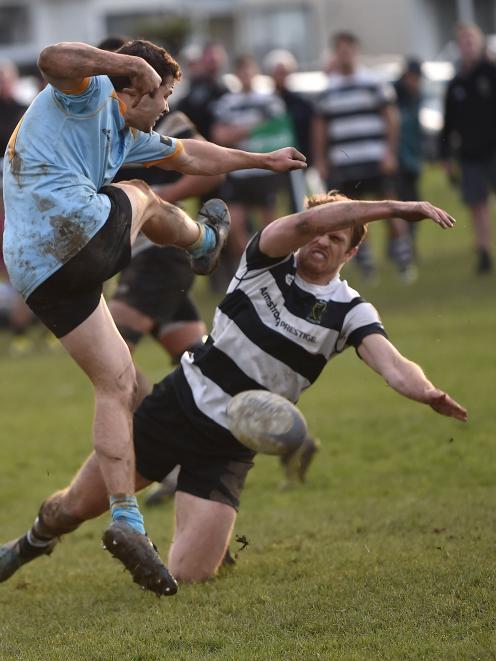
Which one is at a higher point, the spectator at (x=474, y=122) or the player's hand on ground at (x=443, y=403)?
the player's hand on ground at (x=443, y=403)

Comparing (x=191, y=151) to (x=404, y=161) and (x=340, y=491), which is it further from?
(x=404, y=161)

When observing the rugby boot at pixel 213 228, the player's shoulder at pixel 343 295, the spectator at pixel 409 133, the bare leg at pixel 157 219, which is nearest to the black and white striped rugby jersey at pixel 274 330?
the player's shoulder at pixel 343 295

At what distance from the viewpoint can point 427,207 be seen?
5168mm

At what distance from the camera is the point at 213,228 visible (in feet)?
19.5

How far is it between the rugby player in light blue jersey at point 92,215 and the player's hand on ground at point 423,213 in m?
1.08

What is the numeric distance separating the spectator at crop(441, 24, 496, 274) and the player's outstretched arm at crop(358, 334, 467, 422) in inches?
364

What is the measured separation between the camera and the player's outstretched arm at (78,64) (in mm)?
4836

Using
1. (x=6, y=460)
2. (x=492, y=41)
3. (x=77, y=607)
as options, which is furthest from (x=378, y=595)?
(x=492, y=41)

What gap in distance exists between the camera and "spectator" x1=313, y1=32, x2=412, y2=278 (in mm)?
14688

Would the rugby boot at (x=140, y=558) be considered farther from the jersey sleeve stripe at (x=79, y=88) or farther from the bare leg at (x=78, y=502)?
the jersey sleeve stripe at (x=79, y=88)

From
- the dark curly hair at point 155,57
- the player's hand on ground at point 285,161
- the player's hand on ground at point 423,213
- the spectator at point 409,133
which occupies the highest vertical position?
the dark curly hair at point 155,57

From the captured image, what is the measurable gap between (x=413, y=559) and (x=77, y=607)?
142 cm

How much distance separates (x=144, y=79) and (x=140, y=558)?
1809 mm

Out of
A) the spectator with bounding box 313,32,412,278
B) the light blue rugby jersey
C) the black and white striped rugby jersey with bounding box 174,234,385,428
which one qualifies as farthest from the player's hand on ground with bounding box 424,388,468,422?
the spectator with bounding box 313,32,412,278
